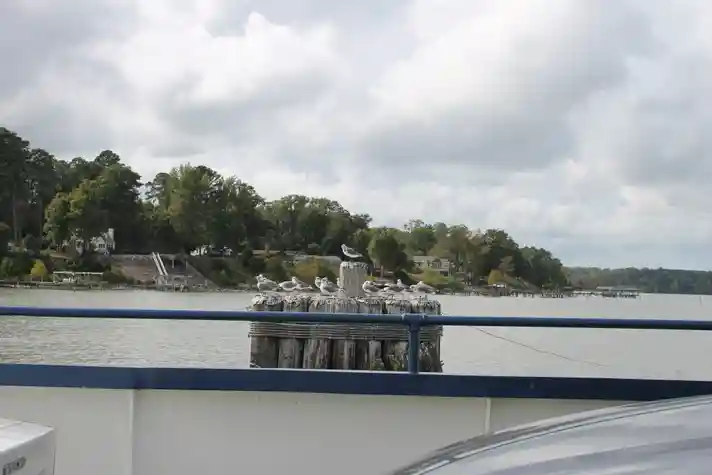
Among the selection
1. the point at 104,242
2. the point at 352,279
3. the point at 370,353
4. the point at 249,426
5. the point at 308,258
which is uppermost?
the point at 104,242

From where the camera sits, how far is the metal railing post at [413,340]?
12.1 ft

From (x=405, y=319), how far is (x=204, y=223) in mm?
23055

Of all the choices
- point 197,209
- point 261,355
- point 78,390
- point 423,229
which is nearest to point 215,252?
point 197,209

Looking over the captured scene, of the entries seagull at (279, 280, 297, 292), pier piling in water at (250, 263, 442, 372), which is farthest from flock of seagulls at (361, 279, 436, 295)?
pier piling in water at (250, 263, 442, 372)

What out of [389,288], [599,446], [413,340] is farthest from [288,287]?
[599,446]

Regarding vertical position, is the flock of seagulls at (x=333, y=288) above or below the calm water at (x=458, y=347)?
above

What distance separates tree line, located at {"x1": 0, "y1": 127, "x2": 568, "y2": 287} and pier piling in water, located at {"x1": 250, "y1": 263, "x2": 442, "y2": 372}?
682 centimetres

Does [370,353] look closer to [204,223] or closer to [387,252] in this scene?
[387,252]

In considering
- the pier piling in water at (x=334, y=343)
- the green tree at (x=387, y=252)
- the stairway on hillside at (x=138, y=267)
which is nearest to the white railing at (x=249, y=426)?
the pier piling in water at (x=334, y=343)

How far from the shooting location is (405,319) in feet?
12.1

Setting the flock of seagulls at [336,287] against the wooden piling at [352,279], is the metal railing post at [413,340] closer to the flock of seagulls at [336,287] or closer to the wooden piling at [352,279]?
the wooden piling at [352,279]

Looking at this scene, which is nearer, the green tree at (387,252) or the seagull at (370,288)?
the seagull at (370,288)

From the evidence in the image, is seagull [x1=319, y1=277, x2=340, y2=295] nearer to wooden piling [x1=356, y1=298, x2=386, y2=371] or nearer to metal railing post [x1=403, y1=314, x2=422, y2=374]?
wooden piling [x1=356, y1=298, x2=386, y2=371]

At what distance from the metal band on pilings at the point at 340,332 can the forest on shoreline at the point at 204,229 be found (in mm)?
6644
